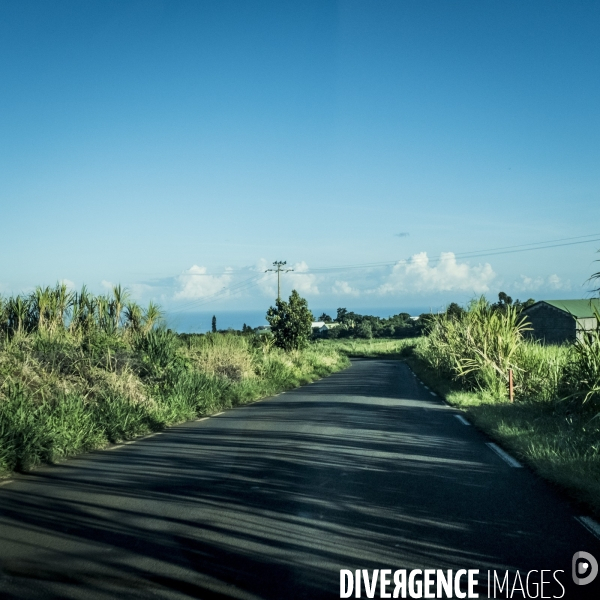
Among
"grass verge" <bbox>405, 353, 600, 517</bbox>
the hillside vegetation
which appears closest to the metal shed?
the hillside vegetation

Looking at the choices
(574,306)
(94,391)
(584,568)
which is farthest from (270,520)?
(574,306)

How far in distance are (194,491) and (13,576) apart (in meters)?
2.75

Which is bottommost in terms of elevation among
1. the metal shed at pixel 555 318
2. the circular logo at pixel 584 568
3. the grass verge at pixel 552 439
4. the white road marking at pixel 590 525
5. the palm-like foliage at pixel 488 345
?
the circular logo at pixel 584 568

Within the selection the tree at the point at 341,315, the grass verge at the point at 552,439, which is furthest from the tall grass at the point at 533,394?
the tree at the point at 341,315

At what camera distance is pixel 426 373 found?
35.0 metres

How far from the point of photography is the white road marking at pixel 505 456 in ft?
30.0

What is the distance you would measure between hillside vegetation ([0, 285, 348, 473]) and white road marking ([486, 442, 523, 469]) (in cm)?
645

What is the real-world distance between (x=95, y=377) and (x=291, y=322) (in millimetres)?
27741

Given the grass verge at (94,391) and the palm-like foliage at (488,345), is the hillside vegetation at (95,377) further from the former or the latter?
the palm-like foliage at (488,345)

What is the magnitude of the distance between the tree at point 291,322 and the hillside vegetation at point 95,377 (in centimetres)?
1475

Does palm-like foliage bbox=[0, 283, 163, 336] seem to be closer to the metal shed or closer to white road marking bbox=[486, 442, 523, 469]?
white road marking bbox=[486, 442, 523, 469]

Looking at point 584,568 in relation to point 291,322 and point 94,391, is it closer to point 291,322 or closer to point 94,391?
point 94,391

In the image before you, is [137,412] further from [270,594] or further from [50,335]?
[270,594]

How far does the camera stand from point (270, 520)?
246 inches
